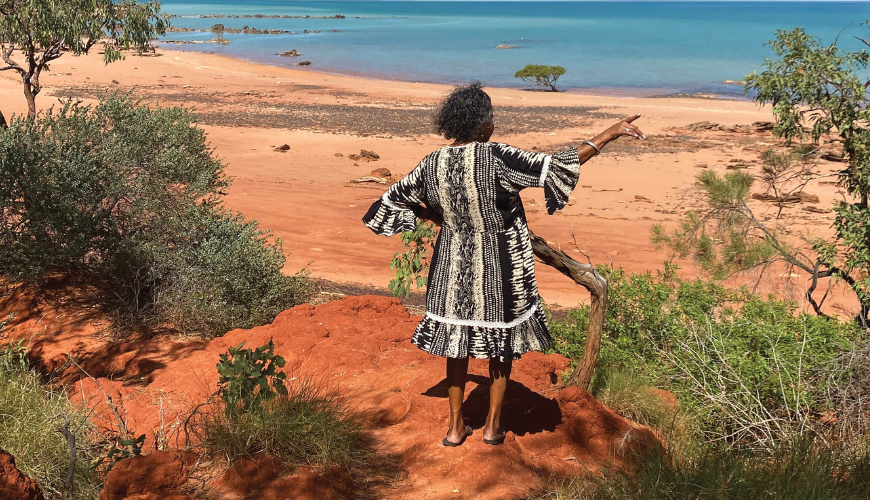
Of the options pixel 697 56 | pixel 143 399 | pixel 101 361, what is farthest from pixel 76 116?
pixel 697 56

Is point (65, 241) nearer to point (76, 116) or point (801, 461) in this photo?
point (76, 116)

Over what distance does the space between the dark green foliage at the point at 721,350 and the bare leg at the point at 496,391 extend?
1190mm

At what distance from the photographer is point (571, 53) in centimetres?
5838

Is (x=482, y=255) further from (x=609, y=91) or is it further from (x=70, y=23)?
(x=609, y=91)

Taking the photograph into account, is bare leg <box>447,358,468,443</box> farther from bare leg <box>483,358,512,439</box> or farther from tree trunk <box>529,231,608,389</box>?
tree trunk <box>529,231,608,389</box>

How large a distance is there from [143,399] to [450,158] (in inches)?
102

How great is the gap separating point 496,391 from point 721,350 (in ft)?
6.03

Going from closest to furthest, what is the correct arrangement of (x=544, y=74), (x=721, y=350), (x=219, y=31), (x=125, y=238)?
(x=721, y=350) → (x=125, y=238) → (x=544, y=74) → (x=219, y=31)

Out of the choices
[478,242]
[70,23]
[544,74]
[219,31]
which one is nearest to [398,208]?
[478,242]

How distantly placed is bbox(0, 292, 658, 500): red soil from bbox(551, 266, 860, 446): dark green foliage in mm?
520

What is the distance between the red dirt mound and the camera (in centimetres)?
283

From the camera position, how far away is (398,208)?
3.63m

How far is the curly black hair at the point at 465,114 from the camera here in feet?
11.0

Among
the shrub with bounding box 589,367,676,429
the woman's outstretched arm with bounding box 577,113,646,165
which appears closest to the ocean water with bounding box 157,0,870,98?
the shrub with bounding box 589,367,676,429
